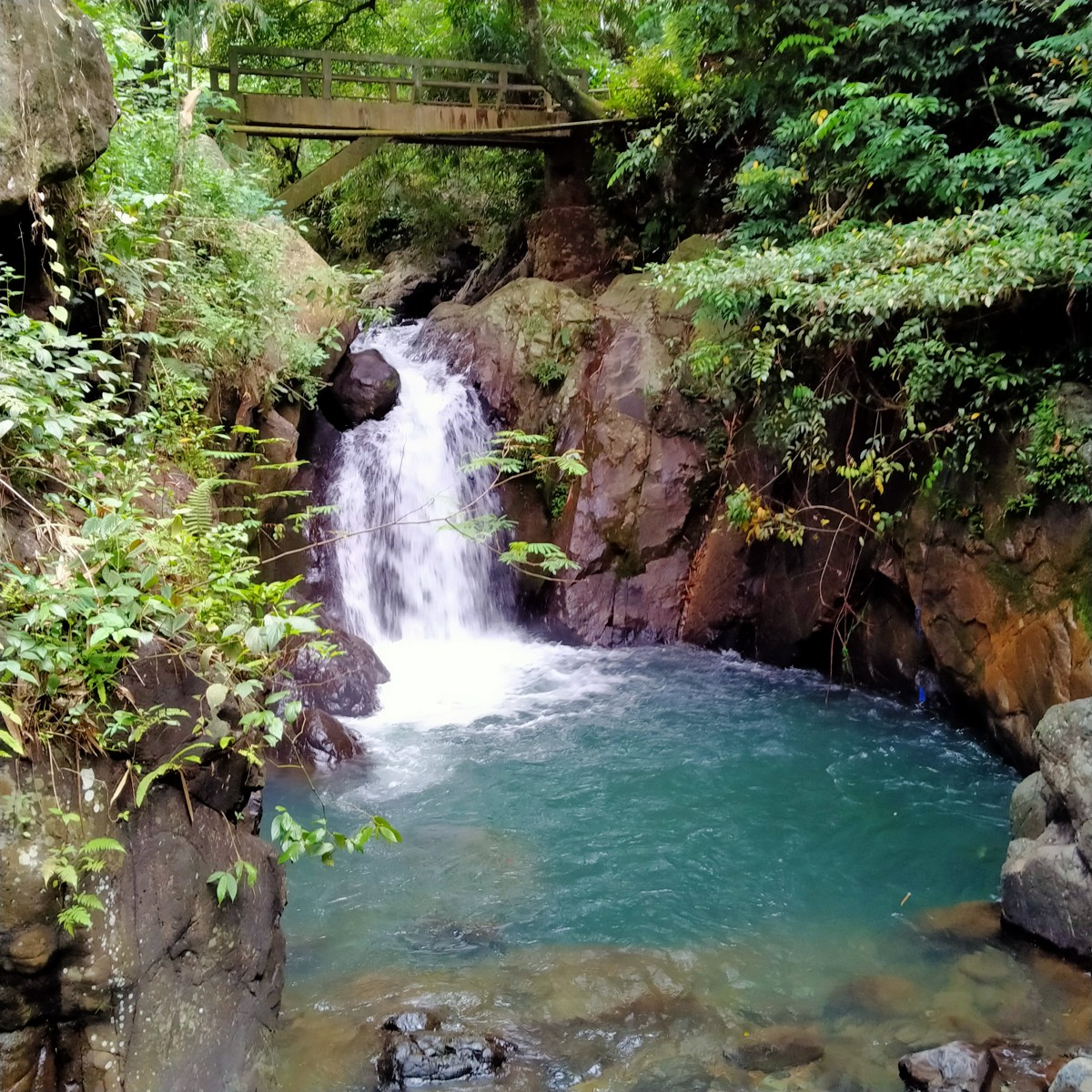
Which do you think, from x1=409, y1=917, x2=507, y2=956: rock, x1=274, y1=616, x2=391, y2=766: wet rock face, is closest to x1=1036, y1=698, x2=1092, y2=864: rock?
x1=409, y1=917, x2=507, y2=956: rock

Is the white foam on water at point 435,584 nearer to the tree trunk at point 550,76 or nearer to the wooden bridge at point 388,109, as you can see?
the wooden bridge at point 388,109

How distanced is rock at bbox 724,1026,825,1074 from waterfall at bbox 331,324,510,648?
22.3 ft

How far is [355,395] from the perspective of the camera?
11320 millimetres

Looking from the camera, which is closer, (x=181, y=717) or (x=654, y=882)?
(x=181, y=717)

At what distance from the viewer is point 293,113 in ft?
40.4

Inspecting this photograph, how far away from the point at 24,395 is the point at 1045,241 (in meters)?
6.77

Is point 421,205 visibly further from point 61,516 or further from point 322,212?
point 61,516

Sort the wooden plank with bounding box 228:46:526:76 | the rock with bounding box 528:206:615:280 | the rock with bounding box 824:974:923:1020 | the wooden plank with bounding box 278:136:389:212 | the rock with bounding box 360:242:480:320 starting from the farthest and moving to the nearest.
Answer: the rock with bounding box 360:242:480:320 → the rock with bounding box 528:206:615:280 → the wooden plank with bounding box 278:136:389:212 → the wooden plank with bounding box 228:46:526:76 → the rock with bounding box 824:974:923:1020

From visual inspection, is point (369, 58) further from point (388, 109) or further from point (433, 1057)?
point (433, 1057)

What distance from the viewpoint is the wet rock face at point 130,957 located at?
302cm

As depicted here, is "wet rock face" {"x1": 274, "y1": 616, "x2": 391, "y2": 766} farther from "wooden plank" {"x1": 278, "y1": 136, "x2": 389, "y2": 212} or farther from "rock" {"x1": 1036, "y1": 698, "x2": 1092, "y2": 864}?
"wooden plank" {"x1": 278, "y1": 136, "x2": 389, "y2": 212}

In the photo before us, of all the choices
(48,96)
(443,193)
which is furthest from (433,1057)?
(443,193)

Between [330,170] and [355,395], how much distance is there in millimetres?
3782

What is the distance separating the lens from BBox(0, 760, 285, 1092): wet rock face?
3020mm
